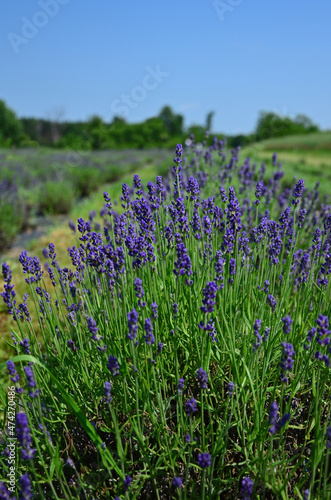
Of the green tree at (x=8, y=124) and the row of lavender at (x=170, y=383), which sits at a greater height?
the green tree at (x=8, y=124)

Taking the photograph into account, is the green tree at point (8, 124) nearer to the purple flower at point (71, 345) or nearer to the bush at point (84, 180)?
the bush at point (84, 180)

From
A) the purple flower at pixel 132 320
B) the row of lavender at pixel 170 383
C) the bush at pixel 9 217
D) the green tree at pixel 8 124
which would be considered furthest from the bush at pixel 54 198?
the green tree at pixel 8 124

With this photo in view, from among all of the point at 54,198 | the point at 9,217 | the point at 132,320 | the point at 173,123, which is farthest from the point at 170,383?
the point at 173,123

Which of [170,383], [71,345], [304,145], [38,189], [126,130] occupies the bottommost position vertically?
[170,383]

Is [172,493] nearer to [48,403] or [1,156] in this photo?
[48,403]

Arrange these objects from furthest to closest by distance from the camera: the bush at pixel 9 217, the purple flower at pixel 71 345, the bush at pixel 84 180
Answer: the bush at pixel 84 180
the bush at pixel 9 217
the purple flower at pixel 71 345

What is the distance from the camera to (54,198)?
10.3 meters

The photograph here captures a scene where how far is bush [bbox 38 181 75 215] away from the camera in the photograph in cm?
1032

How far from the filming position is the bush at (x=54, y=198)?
10.3 meters

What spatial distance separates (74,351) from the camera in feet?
7.14

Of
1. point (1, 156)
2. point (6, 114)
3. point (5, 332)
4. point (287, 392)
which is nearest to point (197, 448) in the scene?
point (287, 392)

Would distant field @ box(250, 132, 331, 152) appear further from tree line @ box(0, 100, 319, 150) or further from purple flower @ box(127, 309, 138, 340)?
purple flower @ box(127, 309, 138, 340)

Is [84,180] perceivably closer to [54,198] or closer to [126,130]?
[54,198]

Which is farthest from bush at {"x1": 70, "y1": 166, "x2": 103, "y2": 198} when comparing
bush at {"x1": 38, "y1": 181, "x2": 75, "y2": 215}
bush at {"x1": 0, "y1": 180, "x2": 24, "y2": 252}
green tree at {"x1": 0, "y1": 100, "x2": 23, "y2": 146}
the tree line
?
green tree at {"x1": 0, "y1": 100, "x2": 23, "y2": 146}
